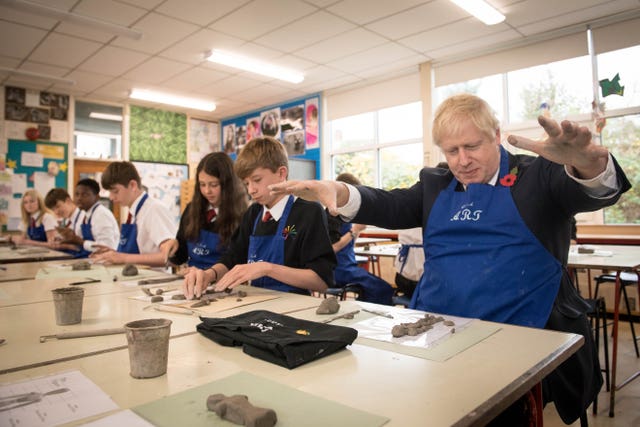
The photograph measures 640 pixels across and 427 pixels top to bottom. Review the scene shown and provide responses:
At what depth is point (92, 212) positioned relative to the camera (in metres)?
4.14

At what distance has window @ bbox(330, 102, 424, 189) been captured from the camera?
21.0ft

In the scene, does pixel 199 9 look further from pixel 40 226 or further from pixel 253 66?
pixel 40 226

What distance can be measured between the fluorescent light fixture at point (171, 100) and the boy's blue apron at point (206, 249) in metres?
5.26

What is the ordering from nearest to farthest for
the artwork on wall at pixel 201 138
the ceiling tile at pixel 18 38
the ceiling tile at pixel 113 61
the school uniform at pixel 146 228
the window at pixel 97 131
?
the school uniform at pixel 146 228 < the ceiling tile at pixel 18 38 < the ceiling tile at pixel 113 61 < the window at pixel 97 131 < the artwork on wall at pixel 201 138

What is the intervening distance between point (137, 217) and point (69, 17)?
8.47 ft

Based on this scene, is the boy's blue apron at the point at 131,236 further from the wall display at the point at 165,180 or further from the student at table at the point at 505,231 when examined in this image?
the wall display at the point at 165,180

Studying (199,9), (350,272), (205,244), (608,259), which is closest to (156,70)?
(199,9)

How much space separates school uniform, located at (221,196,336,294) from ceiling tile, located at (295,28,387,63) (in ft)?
11.2

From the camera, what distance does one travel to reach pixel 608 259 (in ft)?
9.25

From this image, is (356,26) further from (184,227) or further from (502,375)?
(502,375)

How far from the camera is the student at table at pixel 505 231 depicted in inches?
51.6

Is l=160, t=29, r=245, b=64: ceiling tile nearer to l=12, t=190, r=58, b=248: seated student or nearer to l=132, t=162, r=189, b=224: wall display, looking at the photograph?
l=12, t=190, r=58, b=248: seated student

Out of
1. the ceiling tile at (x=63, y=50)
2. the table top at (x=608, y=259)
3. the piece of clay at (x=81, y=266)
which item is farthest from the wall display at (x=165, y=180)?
the table top at (x=608, y=259)

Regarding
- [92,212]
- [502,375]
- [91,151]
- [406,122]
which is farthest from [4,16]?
[502,375]
